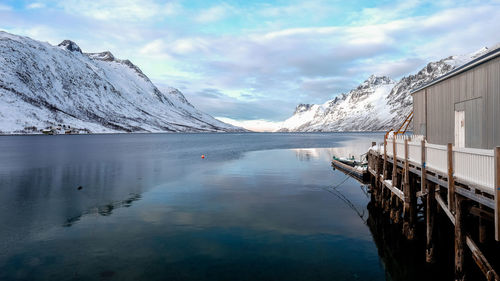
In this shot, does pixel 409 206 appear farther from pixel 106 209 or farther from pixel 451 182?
pixel 106 209

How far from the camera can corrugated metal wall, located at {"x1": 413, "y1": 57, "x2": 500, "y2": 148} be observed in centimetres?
1633

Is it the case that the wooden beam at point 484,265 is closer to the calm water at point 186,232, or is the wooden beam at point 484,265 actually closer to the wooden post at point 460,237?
the wooden post at point 460,237

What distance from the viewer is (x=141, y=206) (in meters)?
25.0

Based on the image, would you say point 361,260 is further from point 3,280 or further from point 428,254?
point 3,280

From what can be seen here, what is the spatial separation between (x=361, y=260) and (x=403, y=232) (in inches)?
185

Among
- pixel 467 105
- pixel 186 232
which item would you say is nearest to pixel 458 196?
pixel 467 105

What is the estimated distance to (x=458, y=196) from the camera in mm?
12078

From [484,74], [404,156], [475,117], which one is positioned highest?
[484,74]

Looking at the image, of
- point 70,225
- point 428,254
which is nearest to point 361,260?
point 428,254

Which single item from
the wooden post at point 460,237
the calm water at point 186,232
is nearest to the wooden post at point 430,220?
the calm water at point 186,232

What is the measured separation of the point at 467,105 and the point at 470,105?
316 millimetres

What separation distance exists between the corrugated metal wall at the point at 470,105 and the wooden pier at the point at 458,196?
341cm

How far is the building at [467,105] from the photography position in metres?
16.3

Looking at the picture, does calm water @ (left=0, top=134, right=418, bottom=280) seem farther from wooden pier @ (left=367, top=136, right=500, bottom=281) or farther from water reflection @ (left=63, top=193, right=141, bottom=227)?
wooden pier @ (left=367, top=136, right=500, bottom=281)
